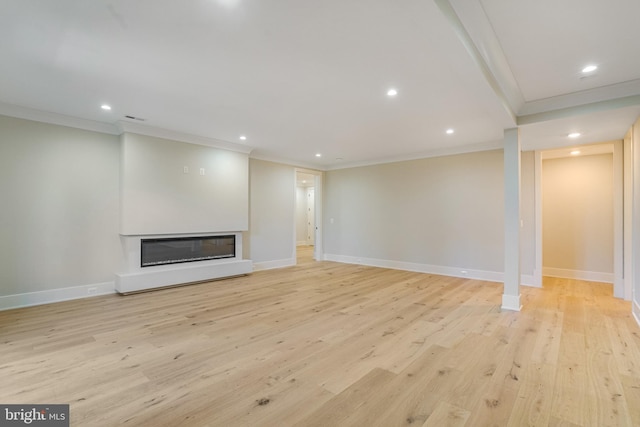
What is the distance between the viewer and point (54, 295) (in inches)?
164

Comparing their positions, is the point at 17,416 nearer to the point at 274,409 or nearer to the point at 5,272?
the point at 274,409

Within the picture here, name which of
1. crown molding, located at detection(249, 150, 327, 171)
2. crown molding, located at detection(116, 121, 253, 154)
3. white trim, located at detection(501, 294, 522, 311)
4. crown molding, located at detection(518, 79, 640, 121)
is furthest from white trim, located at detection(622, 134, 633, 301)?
crown molding, located at detection(116, 121, 253, 154)

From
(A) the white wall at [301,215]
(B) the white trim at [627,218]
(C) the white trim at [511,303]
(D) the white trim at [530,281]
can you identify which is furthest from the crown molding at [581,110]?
(A) the white wall at [301,215]

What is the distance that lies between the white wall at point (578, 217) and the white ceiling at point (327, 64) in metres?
1.67

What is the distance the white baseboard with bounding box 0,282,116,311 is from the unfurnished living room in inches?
1.0

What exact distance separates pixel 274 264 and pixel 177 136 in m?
3.44

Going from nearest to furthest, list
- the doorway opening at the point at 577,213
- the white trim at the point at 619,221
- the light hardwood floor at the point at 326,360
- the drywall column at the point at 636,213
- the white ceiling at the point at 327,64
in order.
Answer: the light hardwood floor at the point at 326,360 < the white ceiling at the point at 327,64 < the drywall column at the point at 636,213 < the white trim at the point at 619,221 < the doorway opening at the point at 577,213

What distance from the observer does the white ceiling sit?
6.66ft

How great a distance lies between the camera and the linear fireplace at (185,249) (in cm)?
Answer: 489

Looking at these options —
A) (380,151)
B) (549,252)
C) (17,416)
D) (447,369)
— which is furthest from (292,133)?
(549,252)

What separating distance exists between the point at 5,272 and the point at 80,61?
3.15m

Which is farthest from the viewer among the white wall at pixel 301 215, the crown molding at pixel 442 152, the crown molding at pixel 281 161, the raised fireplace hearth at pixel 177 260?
the white wall at pixel 301 215

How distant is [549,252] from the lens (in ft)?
19.9

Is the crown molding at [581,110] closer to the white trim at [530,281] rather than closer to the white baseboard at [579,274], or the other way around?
the white trim at [530,281]
